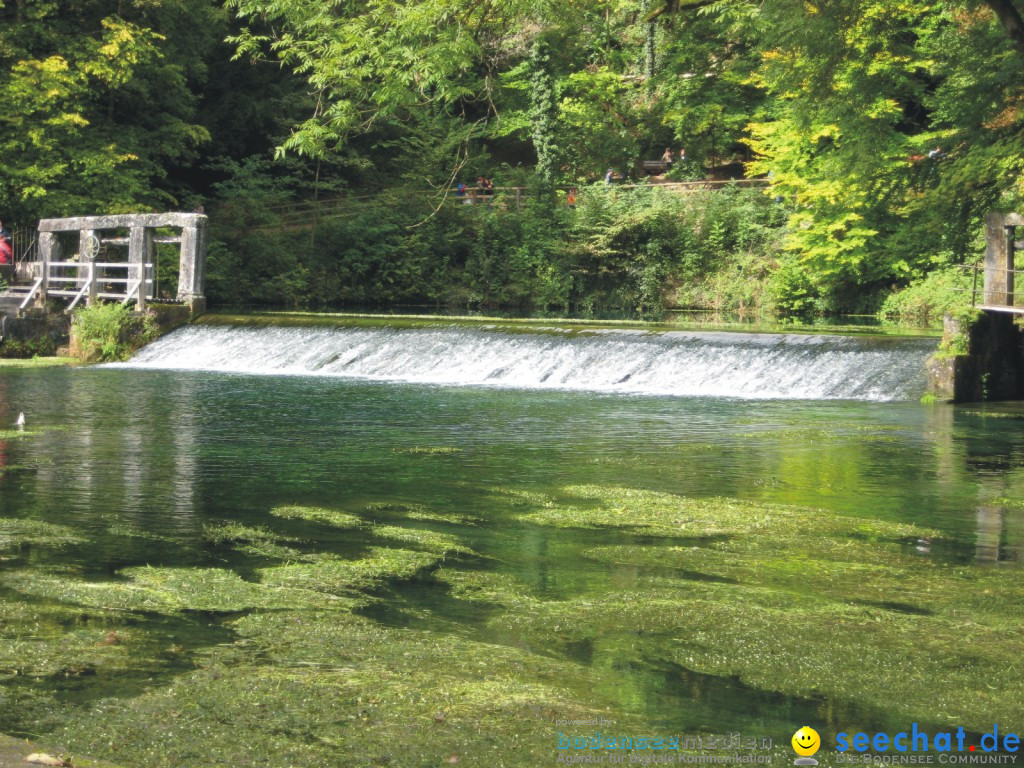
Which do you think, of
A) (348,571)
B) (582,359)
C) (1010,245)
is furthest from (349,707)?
(1010,245)

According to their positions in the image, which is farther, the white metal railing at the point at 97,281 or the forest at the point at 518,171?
the forest at the point at 518,171

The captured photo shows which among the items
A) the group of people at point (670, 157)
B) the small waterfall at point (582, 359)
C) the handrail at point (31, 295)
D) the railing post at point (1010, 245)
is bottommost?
the small waterfall at point (582, 359)

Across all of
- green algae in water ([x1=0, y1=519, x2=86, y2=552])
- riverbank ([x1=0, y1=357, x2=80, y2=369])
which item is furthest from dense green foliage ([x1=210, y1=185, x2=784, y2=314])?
green algae in water ([x1=0, y1=519, x2=86, y2=552])

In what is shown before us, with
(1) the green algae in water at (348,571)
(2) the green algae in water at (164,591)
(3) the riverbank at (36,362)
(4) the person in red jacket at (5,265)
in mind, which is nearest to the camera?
(2) the green algae in water at (164,591)

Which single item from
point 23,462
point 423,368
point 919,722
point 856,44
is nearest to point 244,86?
point 423,368

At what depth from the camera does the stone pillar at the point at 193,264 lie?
981 inches

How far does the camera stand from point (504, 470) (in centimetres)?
1049

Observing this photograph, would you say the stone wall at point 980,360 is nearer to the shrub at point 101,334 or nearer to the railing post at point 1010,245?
the railing post at point 1010,245

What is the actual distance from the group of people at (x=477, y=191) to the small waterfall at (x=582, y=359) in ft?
66.5

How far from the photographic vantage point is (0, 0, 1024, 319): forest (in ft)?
105

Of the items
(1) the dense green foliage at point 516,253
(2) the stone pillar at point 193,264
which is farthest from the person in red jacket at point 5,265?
(1) the dense green foliage at point 516,253

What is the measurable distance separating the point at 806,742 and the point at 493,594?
232cm

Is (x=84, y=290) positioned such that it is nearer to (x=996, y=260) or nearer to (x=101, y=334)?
(x=101, y=334)

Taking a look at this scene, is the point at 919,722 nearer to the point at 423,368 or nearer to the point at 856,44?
the point at 856,44
